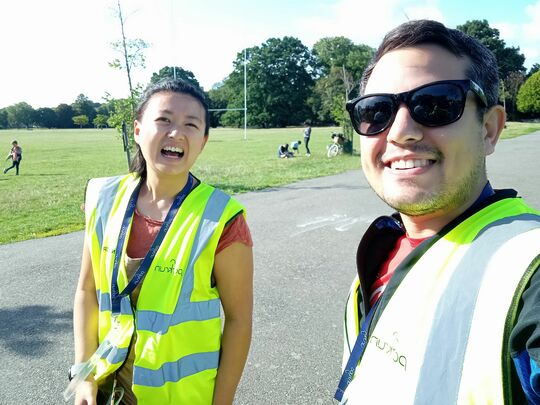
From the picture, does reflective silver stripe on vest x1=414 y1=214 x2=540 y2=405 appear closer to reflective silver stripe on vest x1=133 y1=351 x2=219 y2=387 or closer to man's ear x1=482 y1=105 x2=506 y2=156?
man's ear x1=482 y1=105 x2=506 y2=156

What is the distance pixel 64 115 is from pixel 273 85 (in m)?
60.9

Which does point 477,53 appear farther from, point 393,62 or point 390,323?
point 390,323

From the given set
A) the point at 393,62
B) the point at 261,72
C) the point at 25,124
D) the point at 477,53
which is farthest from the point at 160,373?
the point at 25,124

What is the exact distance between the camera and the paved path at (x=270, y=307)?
3.18 meters

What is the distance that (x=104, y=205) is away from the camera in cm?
209

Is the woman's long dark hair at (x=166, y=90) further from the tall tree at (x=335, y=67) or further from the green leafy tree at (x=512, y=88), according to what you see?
the green leafy tree at (x=512, y=88)

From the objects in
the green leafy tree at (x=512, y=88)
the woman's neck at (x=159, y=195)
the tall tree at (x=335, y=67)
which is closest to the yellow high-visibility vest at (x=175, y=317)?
the woman's neck at (x=159, y=195)

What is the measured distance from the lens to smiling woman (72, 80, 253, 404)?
177 centimetres

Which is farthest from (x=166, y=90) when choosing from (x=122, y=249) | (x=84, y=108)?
(x=84, y=108)

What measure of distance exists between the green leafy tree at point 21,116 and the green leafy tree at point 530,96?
4307 inches

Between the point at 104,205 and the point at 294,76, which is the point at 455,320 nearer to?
the point at 104,205

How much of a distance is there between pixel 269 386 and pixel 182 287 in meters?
1.77

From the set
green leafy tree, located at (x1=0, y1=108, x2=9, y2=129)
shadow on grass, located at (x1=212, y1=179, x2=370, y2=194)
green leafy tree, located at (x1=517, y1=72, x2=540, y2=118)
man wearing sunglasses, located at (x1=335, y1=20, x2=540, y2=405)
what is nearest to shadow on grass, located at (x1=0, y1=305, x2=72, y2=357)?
man wearing sunglasses, located at (x1=335, y1=20, x2=540, y2=405)

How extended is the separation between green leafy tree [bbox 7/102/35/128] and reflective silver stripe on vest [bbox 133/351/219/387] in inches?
4822
